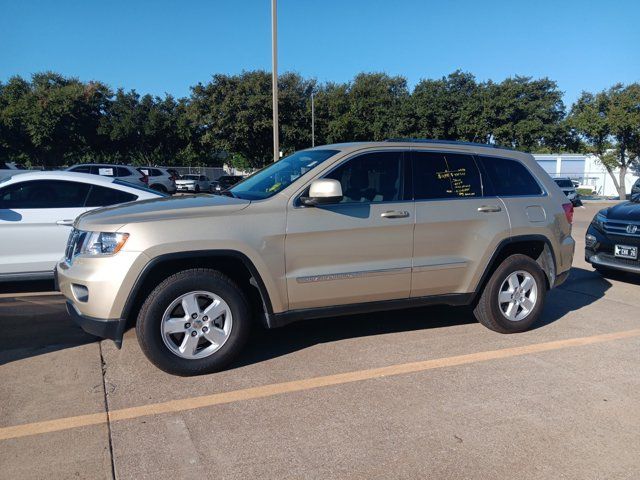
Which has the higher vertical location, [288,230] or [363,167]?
[363,167]

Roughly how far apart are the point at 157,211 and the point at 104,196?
122 inches

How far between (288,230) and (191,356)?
1.23 m

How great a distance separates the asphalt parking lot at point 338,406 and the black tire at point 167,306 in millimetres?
131

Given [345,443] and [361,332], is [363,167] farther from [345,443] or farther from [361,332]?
[345,443]

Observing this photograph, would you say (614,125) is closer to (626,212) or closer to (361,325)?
(626,212)

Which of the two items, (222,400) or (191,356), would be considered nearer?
(222,400)

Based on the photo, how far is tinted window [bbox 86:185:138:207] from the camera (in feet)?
22.1

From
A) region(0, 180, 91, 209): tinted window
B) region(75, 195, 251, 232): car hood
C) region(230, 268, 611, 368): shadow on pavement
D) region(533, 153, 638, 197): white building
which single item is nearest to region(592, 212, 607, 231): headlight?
region(230, 268, 611, 368): shadow on pavement

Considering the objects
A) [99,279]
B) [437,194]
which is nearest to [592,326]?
[437,194]

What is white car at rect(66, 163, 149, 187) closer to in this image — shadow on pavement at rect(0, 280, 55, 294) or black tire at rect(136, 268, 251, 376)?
shadow on pavement at rect(0, 280, 55, 294)

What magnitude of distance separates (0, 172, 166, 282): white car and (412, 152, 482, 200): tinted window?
321cm

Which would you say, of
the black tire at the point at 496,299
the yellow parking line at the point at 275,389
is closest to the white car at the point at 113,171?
the black tire at the point at 496,299

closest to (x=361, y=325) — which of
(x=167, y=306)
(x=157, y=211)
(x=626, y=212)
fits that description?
(x=167, y=306)

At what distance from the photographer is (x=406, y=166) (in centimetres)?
491
